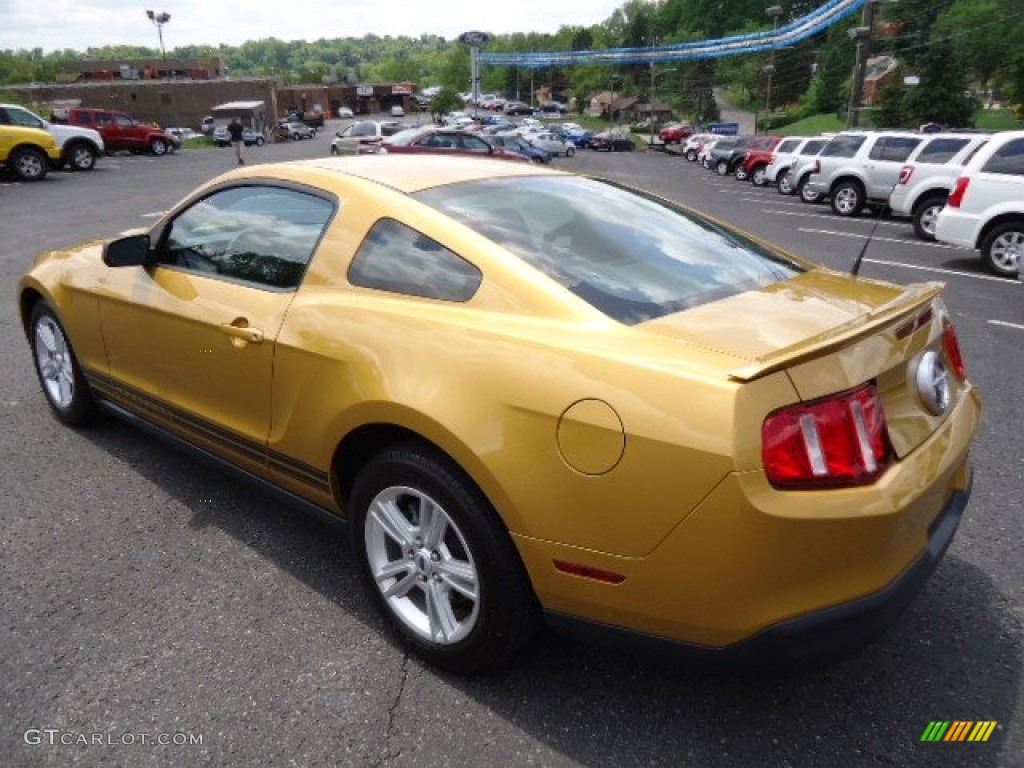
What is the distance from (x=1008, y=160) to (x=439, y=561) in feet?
31.3

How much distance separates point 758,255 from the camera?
2865 mm

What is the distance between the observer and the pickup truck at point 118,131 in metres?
32.4

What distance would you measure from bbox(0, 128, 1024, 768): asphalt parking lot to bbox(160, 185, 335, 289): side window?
1.02m

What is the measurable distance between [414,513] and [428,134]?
2049 cm

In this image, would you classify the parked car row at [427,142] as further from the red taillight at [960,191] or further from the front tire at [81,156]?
the red taillight at [960,191]

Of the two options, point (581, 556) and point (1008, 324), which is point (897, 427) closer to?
point (581, 556)

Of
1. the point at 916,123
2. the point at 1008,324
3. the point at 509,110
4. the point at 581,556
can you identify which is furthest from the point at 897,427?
the point at 509,110

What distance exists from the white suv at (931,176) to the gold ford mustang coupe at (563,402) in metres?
11.0

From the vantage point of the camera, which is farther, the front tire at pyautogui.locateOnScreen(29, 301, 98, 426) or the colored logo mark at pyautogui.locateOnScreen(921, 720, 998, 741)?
the front tire at pyautogui.locateOnScreen(29, 301, 98, 426)

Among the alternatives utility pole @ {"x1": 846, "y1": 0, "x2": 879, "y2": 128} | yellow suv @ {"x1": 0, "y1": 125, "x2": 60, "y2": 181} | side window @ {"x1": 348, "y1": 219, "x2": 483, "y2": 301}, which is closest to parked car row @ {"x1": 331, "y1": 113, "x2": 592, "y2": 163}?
yellow suv @ {"x1": 0, "y1": 125, "x2": 60, "y2": 181}

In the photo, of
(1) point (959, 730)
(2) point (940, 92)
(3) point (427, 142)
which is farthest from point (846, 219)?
(2) point (940, 92)

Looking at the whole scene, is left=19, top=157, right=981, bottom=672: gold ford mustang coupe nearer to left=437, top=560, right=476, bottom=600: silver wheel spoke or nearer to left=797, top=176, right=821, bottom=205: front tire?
left=437, top=560, right=476, bottom=600: silver wheel spoke

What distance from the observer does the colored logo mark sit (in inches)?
83.4

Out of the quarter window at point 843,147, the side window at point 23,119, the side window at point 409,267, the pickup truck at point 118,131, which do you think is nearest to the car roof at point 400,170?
the side window at point 409,267
